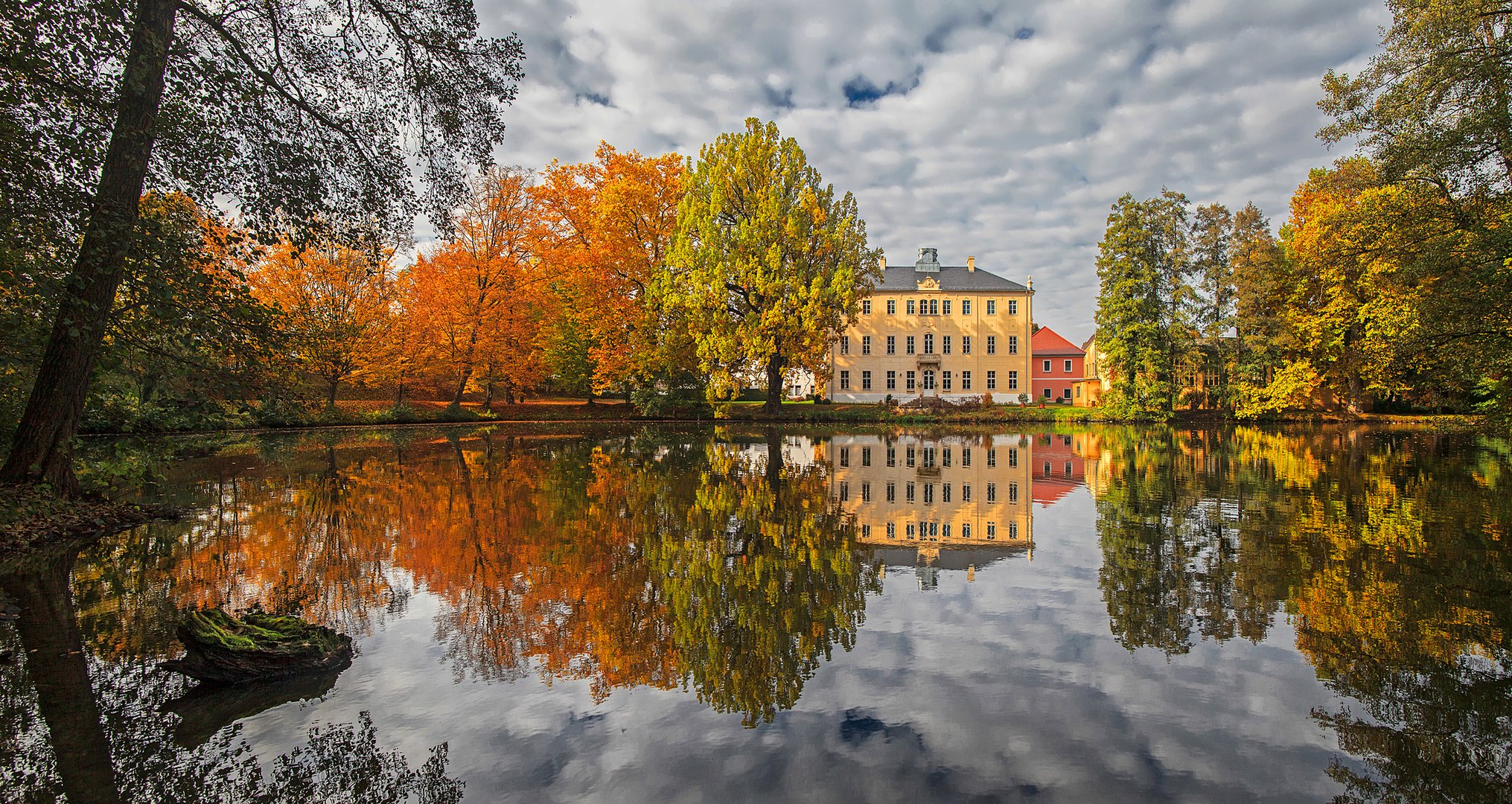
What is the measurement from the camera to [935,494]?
1227 cm

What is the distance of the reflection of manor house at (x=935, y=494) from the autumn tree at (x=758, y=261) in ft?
33.5

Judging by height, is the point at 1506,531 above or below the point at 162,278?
below

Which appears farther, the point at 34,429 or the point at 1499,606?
the point at 34,429

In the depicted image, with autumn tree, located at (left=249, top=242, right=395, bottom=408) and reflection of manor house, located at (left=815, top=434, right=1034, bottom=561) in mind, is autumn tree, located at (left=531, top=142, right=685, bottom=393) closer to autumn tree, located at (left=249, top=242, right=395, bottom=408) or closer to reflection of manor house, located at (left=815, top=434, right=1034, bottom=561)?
autumn tree, located at (left=249, top=242, right=395, bottom=408)

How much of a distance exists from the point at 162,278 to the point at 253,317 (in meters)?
1.03

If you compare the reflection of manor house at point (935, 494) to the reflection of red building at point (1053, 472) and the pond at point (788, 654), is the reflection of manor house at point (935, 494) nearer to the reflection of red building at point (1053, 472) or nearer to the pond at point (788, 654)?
the pond at point (788, 654)

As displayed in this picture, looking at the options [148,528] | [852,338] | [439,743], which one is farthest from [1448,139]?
[852,338]

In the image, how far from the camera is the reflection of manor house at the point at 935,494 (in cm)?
865

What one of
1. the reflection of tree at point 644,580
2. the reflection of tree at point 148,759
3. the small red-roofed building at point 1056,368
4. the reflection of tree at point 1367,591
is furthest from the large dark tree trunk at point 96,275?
the small red-roofed building at point 1056,368

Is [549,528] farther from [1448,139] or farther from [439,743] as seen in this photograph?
[1448,139]

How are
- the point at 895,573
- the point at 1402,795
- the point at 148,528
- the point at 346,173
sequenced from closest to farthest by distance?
the point at 1402,795, the point at 895,573, the point at 148,528, the point at 346,173

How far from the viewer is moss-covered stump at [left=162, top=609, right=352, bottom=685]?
4.20 metres

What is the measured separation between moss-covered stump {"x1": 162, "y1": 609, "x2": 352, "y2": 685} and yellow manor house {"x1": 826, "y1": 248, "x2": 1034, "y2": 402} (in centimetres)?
5065

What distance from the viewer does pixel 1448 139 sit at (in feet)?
39.6
